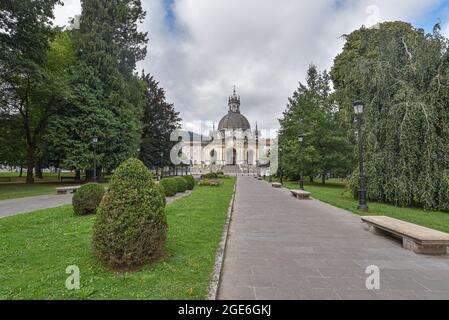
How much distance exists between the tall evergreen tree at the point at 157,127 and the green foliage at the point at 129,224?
36.4 meters

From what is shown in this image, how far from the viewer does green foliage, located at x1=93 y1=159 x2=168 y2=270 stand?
413cm

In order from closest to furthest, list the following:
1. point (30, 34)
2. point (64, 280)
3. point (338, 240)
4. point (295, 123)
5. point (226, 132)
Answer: point (64, 280) < point (338, 240) < point (30, 34) < point (295, 123) < point (226, 132)

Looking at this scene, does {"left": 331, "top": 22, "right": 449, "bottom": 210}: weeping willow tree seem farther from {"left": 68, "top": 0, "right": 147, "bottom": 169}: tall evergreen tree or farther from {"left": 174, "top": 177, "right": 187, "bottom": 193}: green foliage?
{"left": 68, "top": 0, "right": 147, "bottom": 169}: tall evergreen tree

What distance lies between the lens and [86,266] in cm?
440

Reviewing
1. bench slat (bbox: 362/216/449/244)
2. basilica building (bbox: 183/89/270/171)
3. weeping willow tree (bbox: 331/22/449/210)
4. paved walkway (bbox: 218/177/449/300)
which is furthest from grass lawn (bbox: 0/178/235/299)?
basilica building (bbox: 183/89/270/171)

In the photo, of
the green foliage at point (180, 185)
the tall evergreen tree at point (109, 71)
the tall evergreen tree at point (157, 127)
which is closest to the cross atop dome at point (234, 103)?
the tall evergreen tree at point (157, 127)

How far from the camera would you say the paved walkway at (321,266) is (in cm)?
369

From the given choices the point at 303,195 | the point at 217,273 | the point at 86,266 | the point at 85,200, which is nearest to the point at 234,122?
the point at 303,195

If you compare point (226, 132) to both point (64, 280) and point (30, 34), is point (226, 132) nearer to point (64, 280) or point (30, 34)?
point (30, 34)

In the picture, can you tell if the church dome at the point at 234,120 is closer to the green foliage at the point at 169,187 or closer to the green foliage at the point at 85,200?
the green foliage at the point at 169,187

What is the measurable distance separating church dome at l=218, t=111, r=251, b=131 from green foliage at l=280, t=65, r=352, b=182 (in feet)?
193

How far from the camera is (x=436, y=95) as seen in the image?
12125 millimetres
